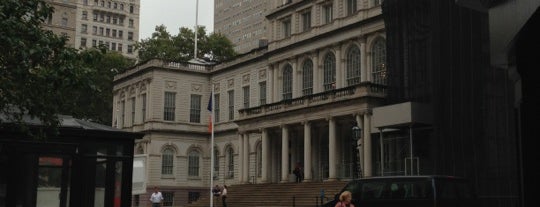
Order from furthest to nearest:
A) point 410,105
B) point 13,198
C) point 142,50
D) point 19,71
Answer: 1. point 142,50
2. point 410,105
3. point 13,198
4. point 19,71

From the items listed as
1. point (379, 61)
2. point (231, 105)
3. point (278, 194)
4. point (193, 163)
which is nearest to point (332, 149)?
point (278, 194)

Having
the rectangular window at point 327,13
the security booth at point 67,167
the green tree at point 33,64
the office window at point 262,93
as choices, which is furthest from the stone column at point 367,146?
the green tree at point 33,64

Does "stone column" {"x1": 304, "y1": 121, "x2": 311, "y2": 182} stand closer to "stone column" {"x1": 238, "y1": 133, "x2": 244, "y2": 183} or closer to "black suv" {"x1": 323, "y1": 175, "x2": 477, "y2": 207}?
"stone column" {"x1": 238, "y1": 133, "x2": 244, "y2": 183}

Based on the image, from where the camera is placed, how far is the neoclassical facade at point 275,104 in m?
43.6

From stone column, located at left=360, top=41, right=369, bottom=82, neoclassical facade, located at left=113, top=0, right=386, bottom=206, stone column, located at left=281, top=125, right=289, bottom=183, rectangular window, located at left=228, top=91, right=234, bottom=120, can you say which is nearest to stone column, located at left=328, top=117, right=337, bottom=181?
neoclassical facade, located at left=113, top=0, right=386, bottom=206

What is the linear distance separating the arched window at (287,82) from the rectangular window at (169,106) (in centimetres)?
1368

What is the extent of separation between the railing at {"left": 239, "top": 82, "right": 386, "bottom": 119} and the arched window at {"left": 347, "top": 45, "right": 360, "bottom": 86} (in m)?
3.39

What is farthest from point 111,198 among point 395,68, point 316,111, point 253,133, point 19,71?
point 253,133

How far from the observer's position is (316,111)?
44094mm

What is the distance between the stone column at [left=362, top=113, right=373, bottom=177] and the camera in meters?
40.1

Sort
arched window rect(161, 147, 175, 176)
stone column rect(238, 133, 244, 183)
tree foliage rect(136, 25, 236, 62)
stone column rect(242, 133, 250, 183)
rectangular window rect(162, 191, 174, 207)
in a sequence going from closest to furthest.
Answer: stone column rect(242, 133, 250, 183)
stone column rect(238, 133, 244, 183)
rectangular window rect(162, 191, 174, 207)
arched window rect(161, 147, 175, 176)
tree foliage rect(136, 25, 236, 62)

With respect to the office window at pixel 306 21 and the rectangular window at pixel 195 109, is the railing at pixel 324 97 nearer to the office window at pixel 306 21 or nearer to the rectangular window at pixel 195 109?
the office window at pixel 306 21

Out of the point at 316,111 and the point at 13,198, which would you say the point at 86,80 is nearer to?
the point at 13,198

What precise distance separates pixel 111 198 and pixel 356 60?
3351cm
